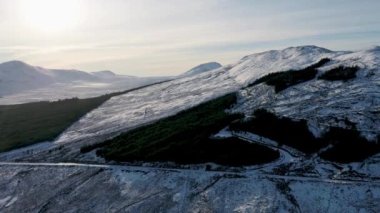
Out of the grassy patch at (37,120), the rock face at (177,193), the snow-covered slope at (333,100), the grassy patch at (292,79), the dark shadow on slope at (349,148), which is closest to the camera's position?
the rock face at (177,193)

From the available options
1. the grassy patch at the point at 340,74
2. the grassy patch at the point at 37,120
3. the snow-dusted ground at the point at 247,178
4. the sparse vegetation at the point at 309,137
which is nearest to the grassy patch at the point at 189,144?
the snow-dusted ground at the point at 247,178

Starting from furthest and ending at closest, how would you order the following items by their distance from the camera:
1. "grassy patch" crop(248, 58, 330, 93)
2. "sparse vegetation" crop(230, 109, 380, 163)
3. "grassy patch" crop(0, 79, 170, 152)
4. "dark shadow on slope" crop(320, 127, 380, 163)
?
"grassy patch" crop(0, 79, 170, 152) < "grassy patch" crop(248, 58, 330, 93) < "sparse vegetation" crop(230, 109, 380, 163) < "dark shadow on slope" crop(320, 127, 380, 163)

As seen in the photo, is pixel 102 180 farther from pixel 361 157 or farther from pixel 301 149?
pixel 361 157

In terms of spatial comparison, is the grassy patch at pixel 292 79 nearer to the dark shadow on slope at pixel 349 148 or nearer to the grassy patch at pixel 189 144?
the grassy patch at pixel 189 144

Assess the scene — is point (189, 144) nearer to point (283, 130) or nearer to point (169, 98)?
point (283, 130)

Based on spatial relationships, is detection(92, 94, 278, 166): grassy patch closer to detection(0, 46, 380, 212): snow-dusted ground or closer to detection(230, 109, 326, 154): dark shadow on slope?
detection(0, 46, 380, 212): snow-dusted ground

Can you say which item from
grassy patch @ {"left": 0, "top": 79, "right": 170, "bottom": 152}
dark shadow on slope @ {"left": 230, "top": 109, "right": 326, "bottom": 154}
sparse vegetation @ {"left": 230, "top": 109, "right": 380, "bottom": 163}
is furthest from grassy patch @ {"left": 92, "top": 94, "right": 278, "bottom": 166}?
grassy patch @ {"left": 0, "top": 79, "right": 170, "bottom": 152}
